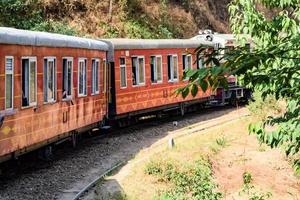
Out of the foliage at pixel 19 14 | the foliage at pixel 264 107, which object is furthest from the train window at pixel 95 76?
the foliage at pixel 19 14

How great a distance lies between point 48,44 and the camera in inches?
527

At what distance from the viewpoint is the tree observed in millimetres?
3455

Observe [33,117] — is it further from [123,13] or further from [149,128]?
[123,13]

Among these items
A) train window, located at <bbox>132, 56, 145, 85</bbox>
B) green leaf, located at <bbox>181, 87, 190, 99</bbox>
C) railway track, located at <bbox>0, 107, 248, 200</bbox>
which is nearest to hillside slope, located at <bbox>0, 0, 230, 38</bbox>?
train window, located at <bbox>132, 56, 145, 85</bbox>

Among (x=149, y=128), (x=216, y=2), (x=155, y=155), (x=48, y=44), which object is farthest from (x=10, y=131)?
(x=216, y=2)

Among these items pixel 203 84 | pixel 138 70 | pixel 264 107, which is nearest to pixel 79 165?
pixel 138 70

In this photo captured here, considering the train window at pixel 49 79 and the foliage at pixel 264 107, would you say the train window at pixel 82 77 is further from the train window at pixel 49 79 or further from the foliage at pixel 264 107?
the foliage at pixel 264 107

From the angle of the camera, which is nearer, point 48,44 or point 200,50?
point 200,50

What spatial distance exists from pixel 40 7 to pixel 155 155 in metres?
16.5

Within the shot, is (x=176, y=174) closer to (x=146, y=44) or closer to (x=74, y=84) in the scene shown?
(x=74, y=84)

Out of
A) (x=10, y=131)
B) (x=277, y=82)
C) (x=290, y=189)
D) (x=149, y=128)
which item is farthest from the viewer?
(x=149, y=128)

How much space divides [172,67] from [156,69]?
4.47 ft

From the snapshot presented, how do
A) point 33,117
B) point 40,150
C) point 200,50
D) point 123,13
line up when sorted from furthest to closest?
point 123,13
point 40,150
point 33,117
point 200,50

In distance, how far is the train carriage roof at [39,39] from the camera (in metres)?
11.1
